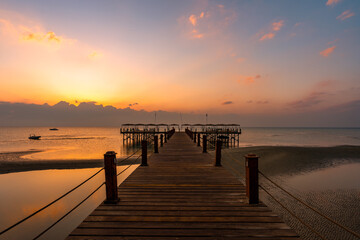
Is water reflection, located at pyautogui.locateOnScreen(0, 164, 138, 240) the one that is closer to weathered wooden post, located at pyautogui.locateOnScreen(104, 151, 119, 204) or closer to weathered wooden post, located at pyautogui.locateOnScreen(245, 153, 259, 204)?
weathered wooden post, located at pyautogui.locateOnScreen(104, 151, 119, 204)

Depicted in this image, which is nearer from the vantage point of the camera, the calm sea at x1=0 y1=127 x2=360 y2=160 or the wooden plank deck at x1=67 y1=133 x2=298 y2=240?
the wooden plank deck at x1=67 y1=133 x2=298 y2=240

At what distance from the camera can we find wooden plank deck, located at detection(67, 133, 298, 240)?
372 cm

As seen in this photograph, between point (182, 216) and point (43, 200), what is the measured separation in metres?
13.3

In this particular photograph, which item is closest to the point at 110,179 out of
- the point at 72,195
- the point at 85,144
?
the point at 72,195

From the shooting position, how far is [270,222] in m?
4.14

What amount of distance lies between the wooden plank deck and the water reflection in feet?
23.2

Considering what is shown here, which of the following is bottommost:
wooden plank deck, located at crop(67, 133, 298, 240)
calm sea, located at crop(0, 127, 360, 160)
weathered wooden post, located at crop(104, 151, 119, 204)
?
calm sea, located at crop(0, 127, 360, 160)

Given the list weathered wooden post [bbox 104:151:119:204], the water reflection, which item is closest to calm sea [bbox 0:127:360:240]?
the water reflection

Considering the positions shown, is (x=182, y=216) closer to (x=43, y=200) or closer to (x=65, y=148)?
(x=43, y=200)

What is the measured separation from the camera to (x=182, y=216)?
14.4 feet

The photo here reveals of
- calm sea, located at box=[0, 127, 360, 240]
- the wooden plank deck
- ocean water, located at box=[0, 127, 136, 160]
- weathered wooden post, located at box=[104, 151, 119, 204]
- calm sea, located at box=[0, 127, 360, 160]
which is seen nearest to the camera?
the wooden plank deck

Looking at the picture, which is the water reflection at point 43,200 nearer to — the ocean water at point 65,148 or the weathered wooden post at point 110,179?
the weathered wooden post at point 110,179

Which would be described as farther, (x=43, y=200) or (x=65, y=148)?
(x=65, y=148)

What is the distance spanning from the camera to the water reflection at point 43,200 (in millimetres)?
9930
